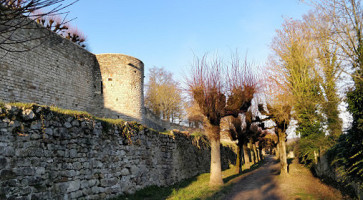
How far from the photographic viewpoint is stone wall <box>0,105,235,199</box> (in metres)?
5.09

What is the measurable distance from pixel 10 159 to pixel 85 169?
1.91m

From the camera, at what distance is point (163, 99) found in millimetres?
38281

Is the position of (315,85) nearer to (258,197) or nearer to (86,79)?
(258,197)

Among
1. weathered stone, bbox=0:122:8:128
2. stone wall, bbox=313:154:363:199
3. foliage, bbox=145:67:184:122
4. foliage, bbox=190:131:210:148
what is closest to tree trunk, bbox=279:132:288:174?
stone wall, bbox=313:154:363:199

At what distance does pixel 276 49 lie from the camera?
16.6m

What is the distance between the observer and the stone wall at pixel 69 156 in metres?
5.09

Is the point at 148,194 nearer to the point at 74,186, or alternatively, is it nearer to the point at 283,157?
the point at 74,186

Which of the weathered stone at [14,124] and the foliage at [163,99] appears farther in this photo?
the foliage at [163,99]

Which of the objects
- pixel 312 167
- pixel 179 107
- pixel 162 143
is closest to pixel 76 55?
pixel 162 143

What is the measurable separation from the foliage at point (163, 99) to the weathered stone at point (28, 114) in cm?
3208

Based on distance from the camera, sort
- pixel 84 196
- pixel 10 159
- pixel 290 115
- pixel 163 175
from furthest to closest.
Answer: pixel 290 115, pixel 163 175, pixel 84 196, pixel 10 159

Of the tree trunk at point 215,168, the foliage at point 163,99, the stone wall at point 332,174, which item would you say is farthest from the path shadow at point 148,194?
the foliage at point 163,99

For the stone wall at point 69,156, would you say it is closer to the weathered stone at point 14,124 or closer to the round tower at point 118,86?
the weathered stone at point 14,124

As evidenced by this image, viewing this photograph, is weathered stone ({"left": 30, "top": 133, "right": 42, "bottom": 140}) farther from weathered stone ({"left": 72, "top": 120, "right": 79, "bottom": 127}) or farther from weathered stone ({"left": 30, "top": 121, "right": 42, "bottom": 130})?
weathered stone ({"left": 72, "top": 120, "right": 79, "bottom": 127})
